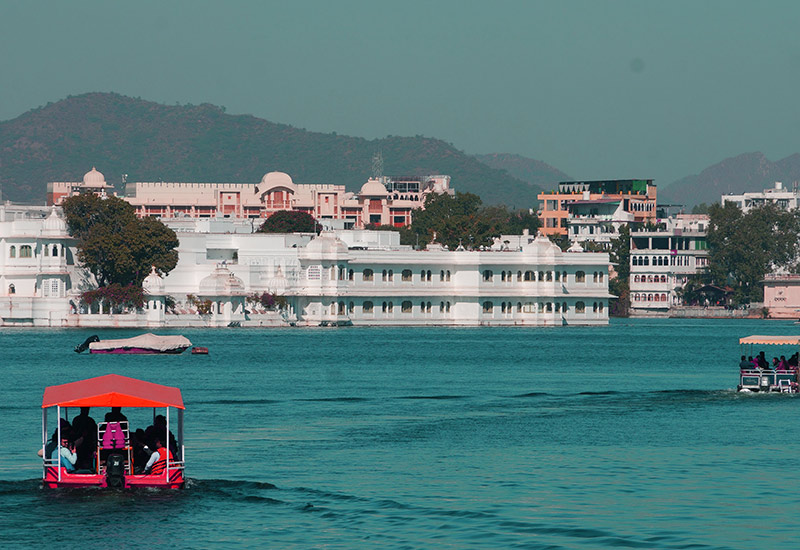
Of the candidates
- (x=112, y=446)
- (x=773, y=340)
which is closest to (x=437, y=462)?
(x=112, y=446)

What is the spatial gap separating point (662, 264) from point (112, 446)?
12881 centimetres

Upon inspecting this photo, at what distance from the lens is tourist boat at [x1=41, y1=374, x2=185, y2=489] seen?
29.2 m

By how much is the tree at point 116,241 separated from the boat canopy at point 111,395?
2985 inches

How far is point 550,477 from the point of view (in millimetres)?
33500

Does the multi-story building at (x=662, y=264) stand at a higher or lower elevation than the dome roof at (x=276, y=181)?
lower

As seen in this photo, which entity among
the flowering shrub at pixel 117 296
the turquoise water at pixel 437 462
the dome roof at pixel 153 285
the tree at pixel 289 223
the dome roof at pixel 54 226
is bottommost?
the turquoise water at pixel 437 462

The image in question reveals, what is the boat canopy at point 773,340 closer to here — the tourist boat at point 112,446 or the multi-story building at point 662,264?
the tourist boat at point 112,446

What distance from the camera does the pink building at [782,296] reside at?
481 feet

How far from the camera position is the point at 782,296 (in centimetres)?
14762

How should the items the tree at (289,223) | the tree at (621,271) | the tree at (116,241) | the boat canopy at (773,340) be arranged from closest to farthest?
the boat canopy at (773,340) → the tree at (116,241) → the tree at (289,223) → the tree at (621,271)

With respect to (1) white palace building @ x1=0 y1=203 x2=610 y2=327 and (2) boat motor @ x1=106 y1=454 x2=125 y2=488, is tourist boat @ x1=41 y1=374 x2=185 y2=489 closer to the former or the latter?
(2) boat motor @ x1=106 y1=454 x2=125 y2=488

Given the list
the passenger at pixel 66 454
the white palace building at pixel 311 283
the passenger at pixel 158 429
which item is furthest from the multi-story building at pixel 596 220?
the passenger at pixel 66 454

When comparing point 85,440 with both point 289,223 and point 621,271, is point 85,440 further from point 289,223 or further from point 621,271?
point 621,271

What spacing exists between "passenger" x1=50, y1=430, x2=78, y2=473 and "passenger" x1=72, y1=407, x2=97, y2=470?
137 millimetres
